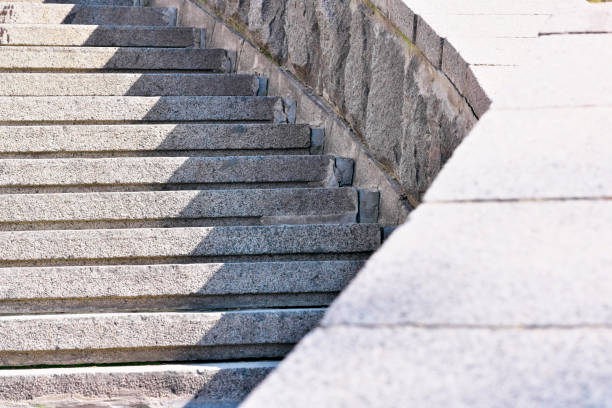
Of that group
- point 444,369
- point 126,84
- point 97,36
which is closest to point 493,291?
point 444,369

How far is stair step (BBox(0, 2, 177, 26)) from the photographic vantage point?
5664 millimetres

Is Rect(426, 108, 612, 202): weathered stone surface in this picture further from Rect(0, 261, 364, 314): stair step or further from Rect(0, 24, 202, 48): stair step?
Rect(0, 24, 202, 48): stair step

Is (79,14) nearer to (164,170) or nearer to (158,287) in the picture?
(164,170)

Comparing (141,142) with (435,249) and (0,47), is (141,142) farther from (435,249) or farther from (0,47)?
(435,249)

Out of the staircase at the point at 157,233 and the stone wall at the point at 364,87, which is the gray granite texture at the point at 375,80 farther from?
the staircase at the point at 157,233

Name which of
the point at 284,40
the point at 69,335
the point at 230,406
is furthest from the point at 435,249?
the point at 284,40

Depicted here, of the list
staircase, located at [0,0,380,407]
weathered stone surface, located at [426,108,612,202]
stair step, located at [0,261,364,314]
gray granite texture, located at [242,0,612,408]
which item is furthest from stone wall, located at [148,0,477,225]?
gray granite texture, located at [242,0,612,408]

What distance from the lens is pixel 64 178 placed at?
3588mm

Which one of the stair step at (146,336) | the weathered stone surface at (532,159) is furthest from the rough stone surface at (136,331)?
the weathered stone surface at (532,159)

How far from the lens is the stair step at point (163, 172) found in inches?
141

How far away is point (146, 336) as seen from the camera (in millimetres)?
2754

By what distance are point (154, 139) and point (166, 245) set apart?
0.91 metres

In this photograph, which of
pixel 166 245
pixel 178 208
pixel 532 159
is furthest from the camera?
pixel 178 208

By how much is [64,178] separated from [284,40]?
64.7 inches
